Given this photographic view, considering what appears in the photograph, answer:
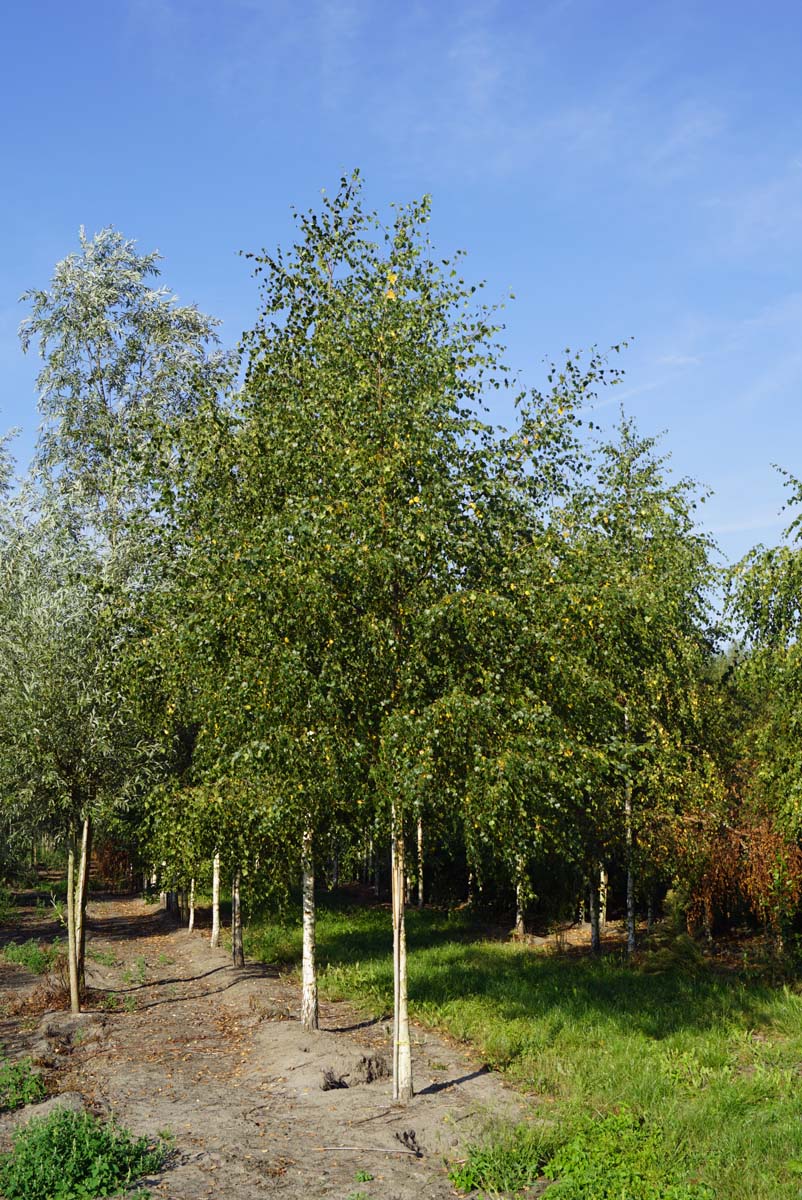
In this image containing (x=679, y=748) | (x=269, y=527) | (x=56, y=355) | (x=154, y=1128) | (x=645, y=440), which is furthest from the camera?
(x=56, y=355)

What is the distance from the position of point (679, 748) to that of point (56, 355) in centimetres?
2170

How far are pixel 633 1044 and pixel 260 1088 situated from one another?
5.58 meters

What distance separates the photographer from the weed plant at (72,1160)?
362 inches

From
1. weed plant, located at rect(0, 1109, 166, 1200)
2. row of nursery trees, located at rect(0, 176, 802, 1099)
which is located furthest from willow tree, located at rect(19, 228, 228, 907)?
weed plant, located at rect(0, 1109, 166, 1200)

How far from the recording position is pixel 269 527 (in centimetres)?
1209

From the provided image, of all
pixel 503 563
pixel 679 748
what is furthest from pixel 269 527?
pixel 679 748

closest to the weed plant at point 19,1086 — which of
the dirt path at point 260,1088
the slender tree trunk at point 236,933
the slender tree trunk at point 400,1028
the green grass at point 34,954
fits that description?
the dirt path at point 260,1088

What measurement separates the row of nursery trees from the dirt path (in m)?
1.04

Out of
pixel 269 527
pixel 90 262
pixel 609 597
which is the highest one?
pixel 90 262

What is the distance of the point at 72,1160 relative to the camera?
31.3 feet

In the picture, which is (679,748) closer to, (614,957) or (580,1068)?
(614,957)

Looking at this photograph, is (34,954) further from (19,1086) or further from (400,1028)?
(400,1028)

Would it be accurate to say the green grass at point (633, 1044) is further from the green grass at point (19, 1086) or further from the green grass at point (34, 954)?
the green grass at point (19, 1086)

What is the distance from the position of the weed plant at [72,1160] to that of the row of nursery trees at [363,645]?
11.8 ft
